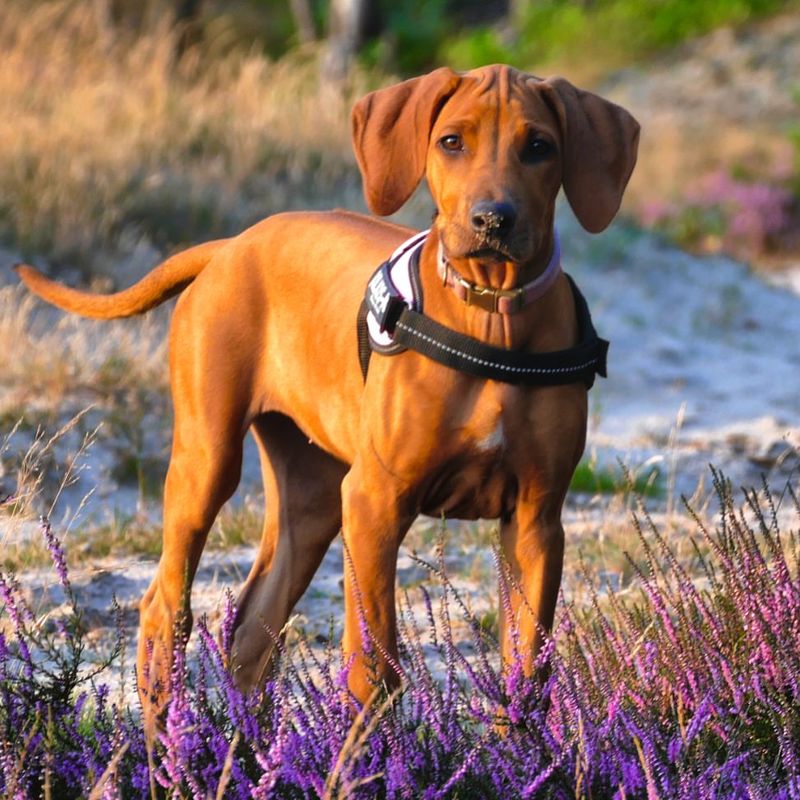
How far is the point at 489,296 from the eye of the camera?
142 inches

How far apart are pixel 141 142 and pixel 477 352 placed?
7.47 metres

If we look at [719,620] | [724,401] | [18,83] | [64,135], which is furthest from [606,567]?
[18,83]

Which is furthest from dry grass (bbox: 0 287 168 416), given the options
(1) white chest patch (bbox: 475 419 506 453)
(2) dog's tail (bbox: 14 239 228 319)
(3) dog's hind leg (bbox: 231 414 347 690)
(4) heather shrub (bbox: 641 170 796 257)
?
(4) heather shrub (bbox: 641 170 796 257)

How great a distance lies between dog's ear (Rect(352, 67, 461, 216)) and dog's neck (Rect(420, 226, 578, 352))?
15 centimetres

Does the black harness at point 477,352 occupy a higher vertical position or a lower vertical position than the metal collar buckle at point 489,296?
lower

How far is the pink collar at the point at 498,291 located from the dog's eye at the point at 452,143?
232 mm

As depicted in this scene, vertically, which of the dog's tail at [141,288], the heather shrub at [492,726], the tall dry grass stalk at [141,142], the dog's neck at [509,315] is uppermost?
the tall dry grass stalk at [141,142]

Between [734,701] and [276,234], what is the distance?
1.88 meters

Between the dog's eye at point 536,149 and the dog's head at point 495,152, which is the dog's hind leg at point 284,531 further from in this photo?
the dog's eye at point 536,149

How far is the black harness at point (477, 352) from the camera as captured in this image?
138 inches

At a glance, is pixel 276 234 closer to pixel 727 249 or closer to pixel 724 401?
pixel 724 401

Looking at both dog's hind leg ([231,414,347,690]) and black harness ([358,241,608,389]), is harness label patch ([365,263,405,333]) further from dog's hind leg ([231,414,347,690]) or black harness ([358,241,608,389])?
dog's hind leg ([231,414,347,690])

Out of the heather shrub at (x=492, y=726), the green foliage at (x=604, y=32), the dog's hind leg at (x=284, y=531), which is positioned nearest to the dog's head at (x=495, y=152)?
the heather shrub at (x=492, y=726)

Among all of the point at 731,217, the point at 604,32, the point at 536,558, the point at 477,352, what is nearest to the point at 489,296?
the point at 477,352
